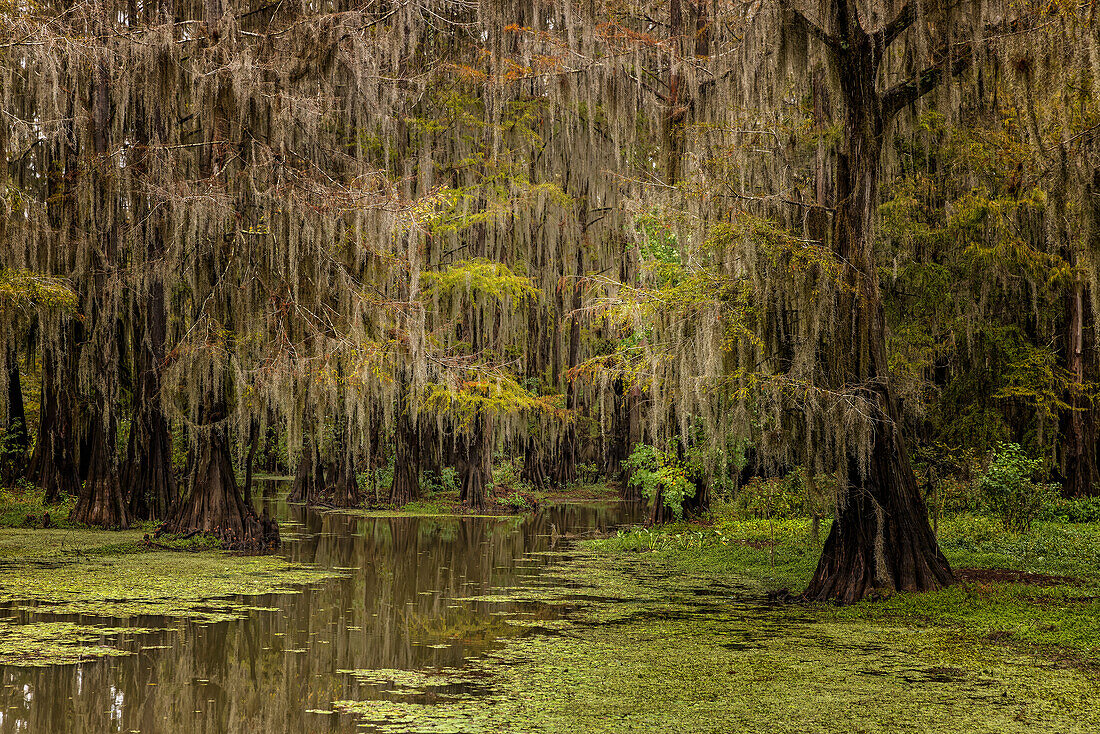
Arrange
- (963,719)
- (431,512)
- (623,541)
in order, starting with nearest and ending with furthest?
(963,719)
(623,541)
(431,512)

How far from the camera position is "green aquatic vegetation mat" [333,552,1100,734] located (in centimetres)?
496

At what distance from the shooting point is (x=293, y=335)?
506 inches

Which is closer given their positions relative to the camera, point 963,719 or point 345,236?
point 963,719

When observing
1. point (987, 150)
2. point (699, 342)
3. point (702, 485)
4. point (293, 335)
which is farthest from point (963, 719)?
point (702, 485)

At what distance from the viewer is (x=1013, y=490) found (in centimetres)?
1172

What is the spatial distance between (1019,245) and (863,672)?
883 cm

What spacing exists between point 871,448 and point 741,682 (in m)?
3.38

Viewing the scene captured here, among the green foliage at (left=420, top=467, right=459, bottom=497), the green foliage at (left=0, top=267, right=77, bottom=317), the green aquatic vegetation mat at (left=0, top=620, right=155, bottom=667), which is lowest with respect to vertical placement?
the green aquatic vegetation mat at (left=0, top=620, right=155, bottom=667)

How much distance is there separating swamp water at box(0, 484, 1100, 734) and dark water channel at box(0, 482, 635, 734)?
0.06 ft

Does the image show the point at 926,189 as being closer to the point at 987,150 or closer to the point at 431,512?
the point at 987,150

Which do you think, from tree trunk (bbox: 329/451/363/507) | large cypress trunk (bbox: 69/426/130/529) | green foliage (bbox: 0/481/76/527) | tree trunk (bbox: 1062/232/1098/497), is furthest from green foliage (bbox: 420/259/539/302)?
tree trunk (bbox: 1062/232/1098/497)

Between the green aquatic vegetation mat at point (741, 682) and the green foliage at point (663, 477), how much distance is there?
6577 millimetres

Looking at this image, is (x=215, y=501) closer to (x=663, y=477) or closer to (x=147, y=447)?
(x=147, y=447)

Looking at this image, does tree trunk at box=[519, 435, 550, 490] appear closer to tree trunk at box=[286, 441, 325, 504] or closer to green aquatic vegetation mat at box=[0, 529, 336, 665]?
tree trunk at box=[286, 441, 325, 504]
